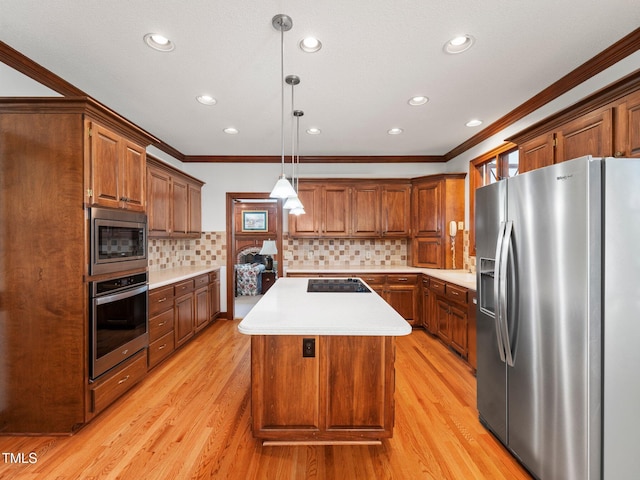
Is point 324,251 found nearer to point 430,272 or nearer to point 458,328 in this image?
point 430,272

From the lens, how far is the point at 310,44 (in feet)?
6.92

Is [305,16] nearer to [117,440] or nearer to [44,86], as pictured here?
[44,86]

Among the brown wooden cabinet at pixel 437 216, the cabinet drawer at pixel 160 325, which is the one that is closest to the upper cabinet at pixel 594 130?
the brown wooden cabinet at pixel 437 216

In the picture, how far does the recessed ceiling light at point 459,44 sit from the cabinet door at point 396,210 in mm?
2697

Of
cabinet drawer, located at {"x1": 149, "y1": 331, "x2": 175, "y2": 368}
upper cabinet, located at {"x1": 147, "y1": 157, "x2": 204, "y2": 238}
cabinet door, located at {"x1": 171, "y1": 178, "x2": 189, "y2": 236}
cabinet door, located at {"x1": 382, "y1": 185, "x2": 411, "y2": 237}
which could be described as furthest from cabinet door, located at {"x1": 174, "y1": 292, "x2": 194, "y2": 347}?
cabinet door, located at {"x1": 382, "y1": 185, "x2": 411, "y2": 237}

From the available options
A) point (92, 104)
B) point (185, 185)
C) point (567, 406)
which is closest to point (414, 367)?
point (567, 406)

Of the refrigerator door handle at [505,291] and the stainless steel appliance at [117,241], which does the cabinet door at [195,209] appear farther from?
the refrigerator door handle at [505,291]

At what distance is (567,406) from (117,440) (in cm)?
266

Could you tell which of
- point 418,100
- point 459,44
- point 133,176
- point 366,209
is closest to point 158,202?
point 133,176

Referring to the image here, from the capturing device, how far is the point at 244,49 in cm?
218

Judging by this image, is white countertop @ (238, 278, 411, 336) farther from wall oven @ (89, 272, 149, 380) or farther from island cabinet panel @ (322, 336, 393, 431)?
wall oven @ (89, 272, 149, 380)

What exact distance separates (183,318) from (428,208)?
3622 millimetres

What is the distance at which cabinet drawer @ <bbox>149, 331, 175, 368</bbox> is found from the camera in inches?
121

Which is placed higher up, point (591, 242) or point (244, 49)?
point (244, 49)
